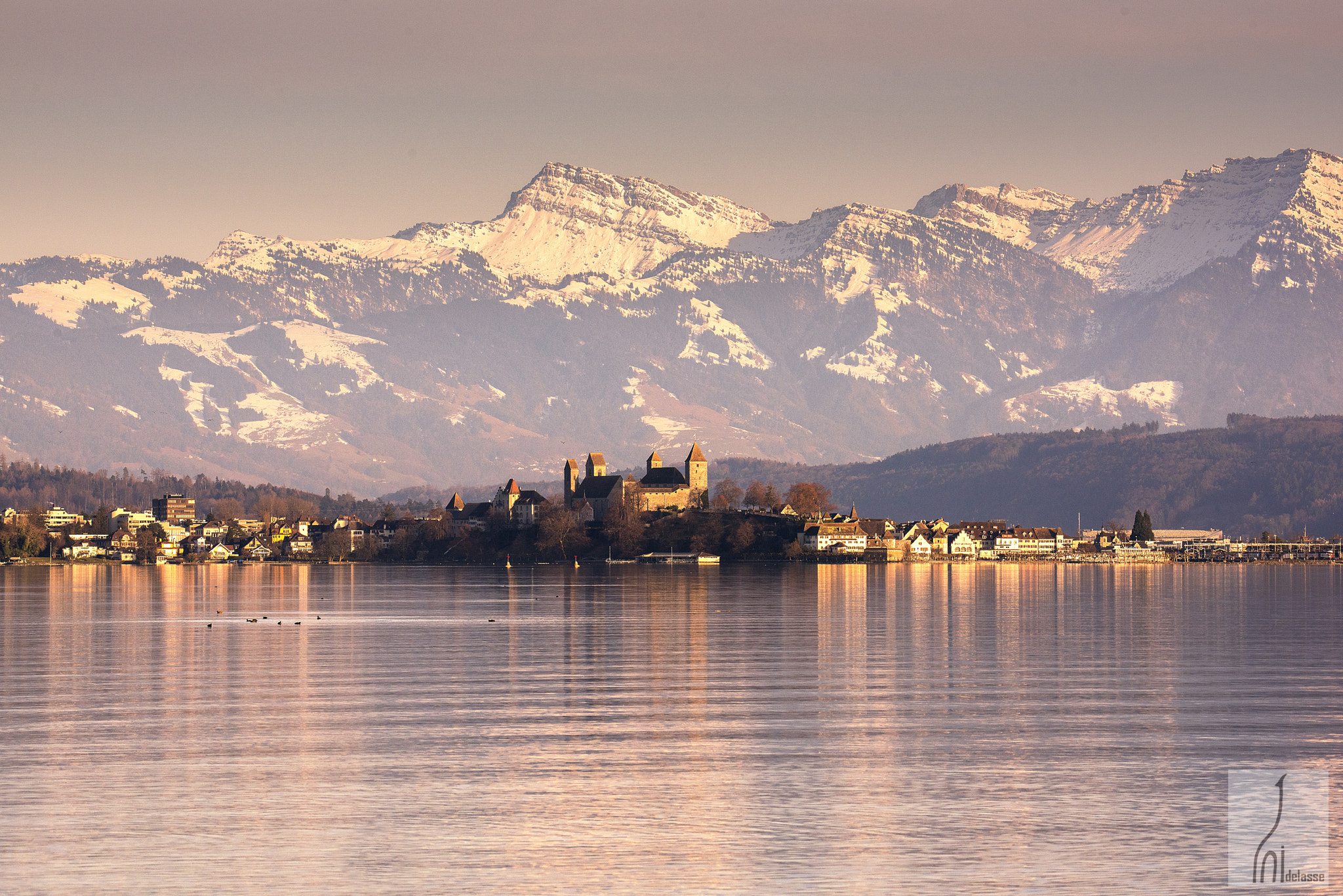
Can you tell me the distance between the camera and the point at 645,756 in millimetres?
42250

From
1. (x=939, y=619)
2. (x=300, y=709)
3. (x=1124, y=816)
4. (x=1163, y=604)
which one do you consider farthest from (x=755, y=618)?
(x=1124, y=816)

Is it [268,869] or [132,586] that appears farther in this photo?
[132,586]

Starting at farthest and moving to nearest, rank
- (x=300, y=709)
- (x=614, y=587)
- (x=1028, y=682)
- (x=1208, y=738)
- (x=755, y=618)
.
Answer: (x=614, y=587) → (x=755, y=618) → (x=1028, y=682) → (x=300, y=709) → (x=1208, y=738)

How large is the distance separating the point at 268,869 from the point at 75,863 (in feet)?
12.0

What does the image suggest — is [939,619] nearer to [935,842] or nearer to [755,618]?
[755,618]

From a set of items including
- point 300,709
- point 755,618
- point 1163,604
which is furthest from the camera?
point 1163,604

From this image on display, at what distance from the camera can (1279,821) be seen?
3359 centimetres

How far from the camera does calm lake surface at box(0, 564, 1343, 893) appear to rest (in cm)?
3066

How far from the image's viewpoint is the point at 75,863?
30797mm

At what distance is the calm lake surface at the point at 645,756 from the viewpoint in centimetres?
3066

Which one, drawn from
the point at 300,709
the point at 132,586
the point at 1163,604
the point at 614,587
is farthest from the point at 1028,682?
the point at 132,586

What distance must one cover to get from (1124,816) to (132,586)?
5832 inches

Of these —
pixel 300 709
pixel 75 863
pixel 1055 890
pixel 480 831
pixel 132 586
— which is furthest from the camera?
pixel 132 586

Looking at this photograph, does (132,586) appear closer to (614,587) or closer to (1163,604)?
(614,587)
